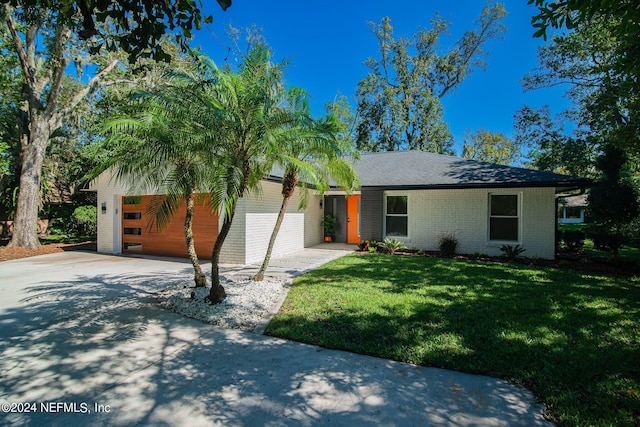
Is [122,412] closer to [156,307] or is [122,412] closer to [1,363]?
[1,363]

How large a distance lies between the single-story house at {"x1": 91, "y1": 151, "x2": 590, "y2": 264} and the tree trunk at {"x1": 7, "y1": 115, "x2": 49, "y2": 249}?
120 inches

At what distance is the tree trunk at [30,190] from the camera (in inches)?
506

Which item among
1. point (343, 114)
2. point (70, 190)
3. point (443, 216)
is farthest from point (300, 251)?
point (343, 114)

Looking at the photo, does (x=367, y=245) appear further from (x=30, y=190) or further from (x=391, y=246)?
(x=30, y=190)

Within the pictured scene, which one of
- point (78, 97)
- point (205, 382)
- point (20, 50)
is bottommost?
point (205, 382)

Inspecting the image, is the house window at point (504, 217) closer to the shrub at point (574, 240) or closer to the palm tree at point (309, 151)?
the shrub at point (574, 240)

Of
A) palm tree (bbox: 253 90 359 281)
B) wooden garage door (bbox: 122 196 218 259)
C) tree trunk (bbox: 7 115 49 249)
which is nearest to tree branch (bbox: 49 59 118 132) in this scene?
tree trunk (bbox: 7 115 49 249)

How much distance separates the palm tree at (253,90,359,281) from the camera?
19.6ft

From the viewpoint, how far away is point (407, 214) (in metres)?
12.5

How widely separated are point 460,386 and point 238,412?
2190mm

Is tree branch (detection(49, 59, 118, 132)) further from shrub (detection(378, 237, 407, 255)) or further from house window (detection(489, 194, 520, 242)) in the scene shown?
house window (detection(489, 194, 520, 242))

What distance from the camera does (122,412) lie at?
2752mm

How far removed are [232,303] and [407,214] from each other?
344 inches

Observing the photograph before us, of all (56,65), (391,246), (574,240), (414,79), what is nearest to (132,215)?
(56,65)
